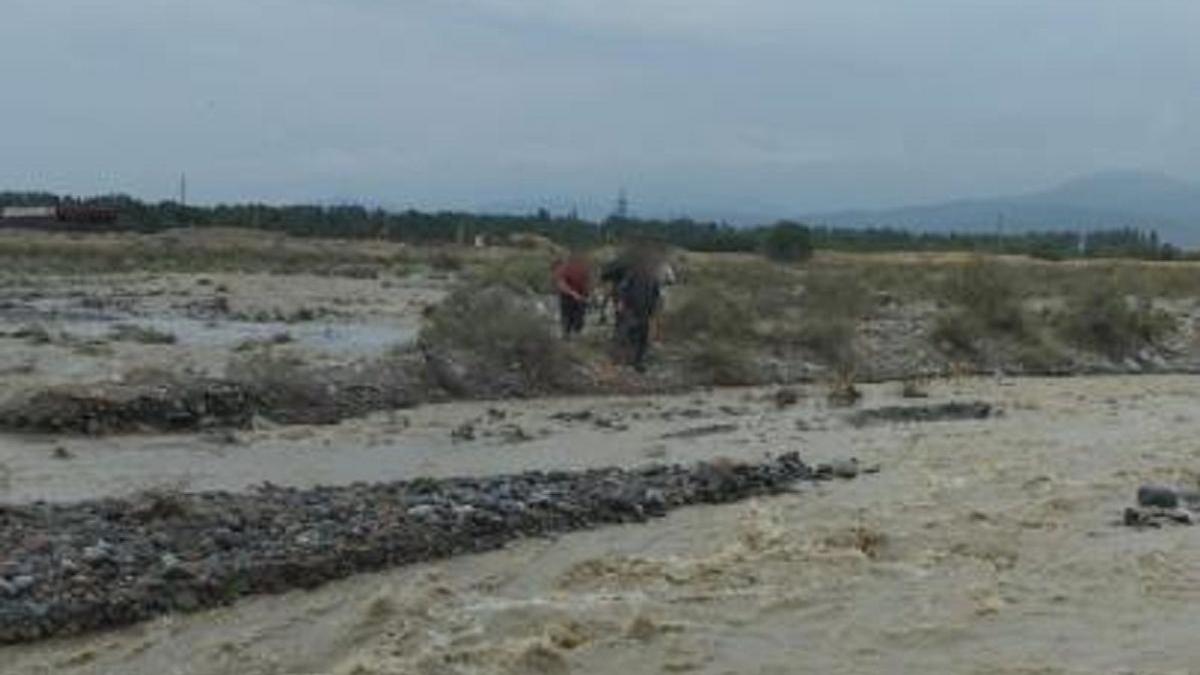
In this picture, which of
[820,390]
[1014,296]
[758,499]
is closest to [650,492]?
[758,499]

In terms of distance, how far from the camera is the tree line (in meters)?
91.7

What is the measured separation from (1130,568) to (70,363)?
17.5 metres

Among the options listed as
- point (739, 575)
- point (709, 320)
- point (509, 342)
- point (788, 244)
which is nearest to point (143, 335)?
point (509, 342)

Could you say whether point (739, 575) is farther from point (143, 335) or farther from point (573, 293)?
point (143, 335)

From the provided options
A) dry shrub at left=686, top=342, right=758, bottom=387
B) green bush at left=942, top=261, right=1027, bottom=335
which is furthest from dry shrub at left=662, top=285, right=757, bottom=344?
green bush at left=942, top=261, right=1027, bottom=335

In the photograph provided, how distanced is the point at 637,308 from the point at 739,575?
1506 centimetres

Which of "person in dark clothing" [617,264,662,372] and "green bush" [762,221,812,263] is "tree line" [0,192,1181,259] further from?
"person in dark clothing" [617,264,662,372]

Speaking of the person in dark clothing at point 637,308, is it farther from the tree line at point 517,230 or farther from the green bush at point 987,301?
the tree line at point 517,230

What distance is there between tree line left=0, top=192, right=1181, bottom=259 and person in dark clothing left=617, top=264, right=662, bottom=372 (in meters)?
51.8

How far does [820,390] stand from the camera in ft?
95.9

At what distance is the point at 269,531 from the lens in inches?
572

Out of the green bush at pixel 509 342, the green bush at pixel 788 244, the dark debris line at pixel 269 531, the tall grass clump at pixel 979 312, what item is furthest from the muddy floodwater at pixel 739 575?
the green bush at pixel 788 244

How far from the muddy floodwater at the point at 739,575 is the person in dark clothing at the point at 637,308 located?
597 centimetres

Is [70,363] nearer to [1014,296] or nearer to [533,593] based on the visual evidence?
[533,593]
